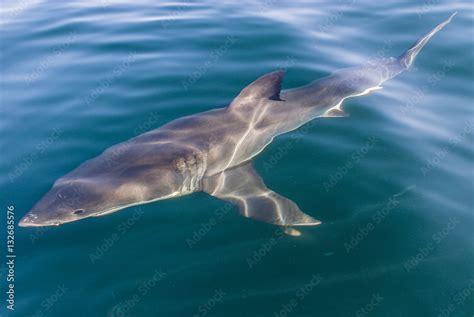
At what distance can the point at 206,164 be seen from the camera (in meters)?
6.86

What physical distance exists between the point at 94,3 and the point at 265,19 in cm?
615

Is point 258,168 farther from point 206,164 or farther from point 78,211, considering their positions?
point 78,211

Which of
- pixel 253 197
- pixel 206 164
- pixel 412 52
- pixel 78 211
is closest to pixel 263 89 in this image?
pixel 206 164

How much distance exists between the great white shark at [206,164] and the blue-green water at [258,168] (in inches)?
8.8

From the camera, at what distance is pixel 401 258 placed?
17.8ft

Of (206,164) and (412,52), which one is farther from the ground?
(412,52)

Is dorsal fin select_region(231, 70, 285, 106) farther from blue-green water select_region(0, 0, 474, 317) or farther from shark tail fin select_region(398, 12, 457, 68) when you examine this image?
shark tail fin select_region(398, 12, 457, 68)

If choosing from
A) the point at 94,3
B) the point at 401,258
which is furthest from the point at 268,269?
the point at 94,3

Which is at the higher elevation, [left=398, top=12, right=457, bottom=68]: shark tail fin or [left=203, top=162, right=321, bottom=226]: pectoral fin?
[left=398, top=12, right=457, bottom=68]: shark tail fin

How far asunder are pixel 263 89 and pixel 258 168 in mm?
1329

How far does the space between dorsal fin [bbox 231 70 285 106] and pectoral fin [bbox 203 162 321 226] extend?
1152 millimetres

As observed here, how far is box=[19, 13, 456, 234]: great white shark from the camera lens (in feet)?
19.1

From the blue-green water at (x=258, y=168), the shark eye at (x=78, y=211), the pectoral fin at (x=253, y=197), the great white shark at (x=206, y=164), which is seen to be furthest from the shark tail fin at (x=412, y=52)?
the shark eye at (x=78, y=211)

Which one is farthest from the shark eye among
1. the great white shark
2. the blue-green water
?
the blue-green water
